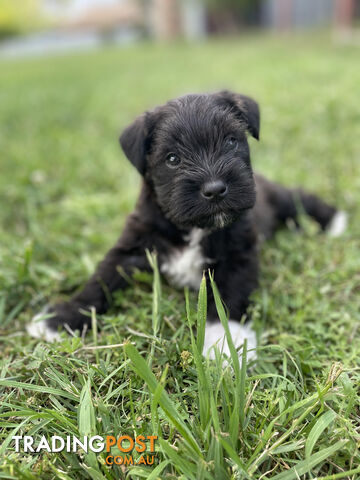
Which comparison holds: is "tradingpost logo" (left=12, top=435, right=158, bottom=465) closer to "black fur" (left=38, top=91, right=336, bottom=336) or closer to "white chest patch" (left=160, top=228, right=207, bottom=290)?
"black fur" (left=38, top=91, right=336, bottom=336)

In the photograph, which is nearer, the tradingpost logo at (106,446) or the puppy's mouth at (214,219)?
the tradingpost logo at (106,446)

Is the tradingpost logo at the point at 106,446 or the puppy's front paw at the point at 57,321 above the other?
the tradingpost logo at the point at 106,446

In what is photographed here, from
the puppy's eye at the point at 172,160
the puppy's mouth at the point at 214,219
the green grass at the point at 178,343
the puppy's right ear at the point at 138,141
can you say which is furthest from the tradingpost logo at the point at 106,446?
the puppy's right ear at the point at 138,141

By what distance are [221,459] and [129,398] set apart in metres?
0.57

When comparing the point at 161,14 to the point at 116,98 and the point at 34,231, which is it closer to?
the point at 116,98

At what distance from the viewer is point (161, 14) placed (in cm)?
3297

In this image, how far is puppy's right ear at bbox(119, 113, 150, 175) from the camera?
279 cm

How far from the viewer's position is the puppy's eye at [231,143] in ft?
8.66

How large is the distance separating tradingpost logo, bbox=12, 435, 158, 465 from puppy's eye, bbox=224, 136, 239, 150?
1672 millimetres

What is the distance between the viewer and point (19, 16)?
3816 centimetres

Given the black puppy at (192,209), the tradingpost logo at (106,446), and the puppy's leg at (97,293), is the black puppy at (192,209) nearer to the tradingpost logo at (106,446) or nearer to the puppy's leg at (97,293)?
the puppy's leg at (97,293)

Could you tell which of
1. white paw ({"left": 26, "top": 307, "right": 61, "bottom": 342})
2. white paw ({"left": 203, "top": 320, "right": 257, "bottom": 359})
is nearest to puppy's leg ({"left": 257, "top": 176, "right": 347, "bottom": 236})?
white paw ({"left": 203, "top": 320, "right": 257, "bottom": 359})

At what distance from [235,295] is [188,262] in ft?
1.30

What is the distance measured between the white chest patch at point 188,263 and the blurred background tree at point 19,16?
4091 cm
